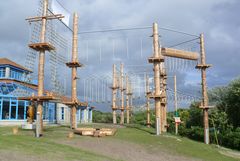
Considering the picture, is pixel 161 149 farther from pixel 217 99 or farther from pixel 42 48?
pixel 217 99

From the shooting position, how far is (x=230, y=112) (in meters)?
47.1

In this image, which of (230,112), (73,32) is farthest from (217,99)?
(73,32)

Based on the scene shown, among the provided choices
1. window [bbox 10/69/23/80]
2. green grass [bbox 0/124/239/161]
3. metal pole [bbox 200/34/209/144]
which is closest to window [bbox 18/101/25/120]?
window [bbox 10/69/23/80]

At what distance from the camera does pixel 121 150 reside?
18719 millimetres

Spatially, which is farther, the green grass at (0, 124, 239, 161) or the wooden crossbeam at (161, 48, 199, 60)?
the wooden crossbeam at (161, 48, 199, 60)

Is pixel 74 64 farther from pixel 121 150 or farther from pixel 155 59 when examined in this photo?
pixel 121 150

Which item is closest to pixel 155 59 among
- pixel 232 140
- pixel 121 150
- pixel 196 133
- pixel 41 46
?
pixel 41 46

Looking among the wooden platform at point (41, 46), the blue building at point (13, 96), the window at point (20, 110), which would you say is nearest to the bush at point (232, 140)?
the blue building at point (13, 96)

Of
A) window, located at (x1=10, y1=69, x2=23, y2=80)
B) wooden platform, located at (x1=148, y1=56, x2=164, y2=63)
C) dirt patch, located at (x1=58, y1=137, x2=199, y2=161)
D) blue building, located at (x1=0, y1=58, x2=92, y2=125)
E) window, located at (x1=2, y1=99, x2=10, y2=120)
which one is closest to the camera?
dirt patch, located at (x1=58, y1=137, x2=199, y2=161)

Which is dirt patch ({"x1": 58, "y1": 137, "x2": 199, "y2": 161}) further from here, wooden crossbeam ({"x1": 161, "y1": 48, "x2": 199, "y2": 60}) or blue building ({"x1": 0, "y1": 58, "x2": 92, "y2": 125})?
blue building ({"x1": 0, "y1": 58, "x2": 92, "y2": 125})

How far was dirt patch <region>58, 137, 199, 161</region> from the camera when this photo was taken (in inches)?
690

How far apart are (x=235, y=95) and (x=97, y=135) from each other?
1145 inches

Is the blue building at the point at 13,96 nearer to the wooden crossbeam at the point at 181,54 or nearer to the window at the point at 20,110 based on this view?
the window at the point at 20,110

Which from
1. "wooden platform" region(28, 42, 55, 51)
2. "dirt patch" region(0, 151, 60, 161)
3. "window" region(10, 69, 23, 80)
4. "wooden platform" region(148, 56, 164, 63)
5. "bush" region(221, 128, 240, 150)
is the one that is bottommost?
"bush" region(221, 128, 240, 150)
